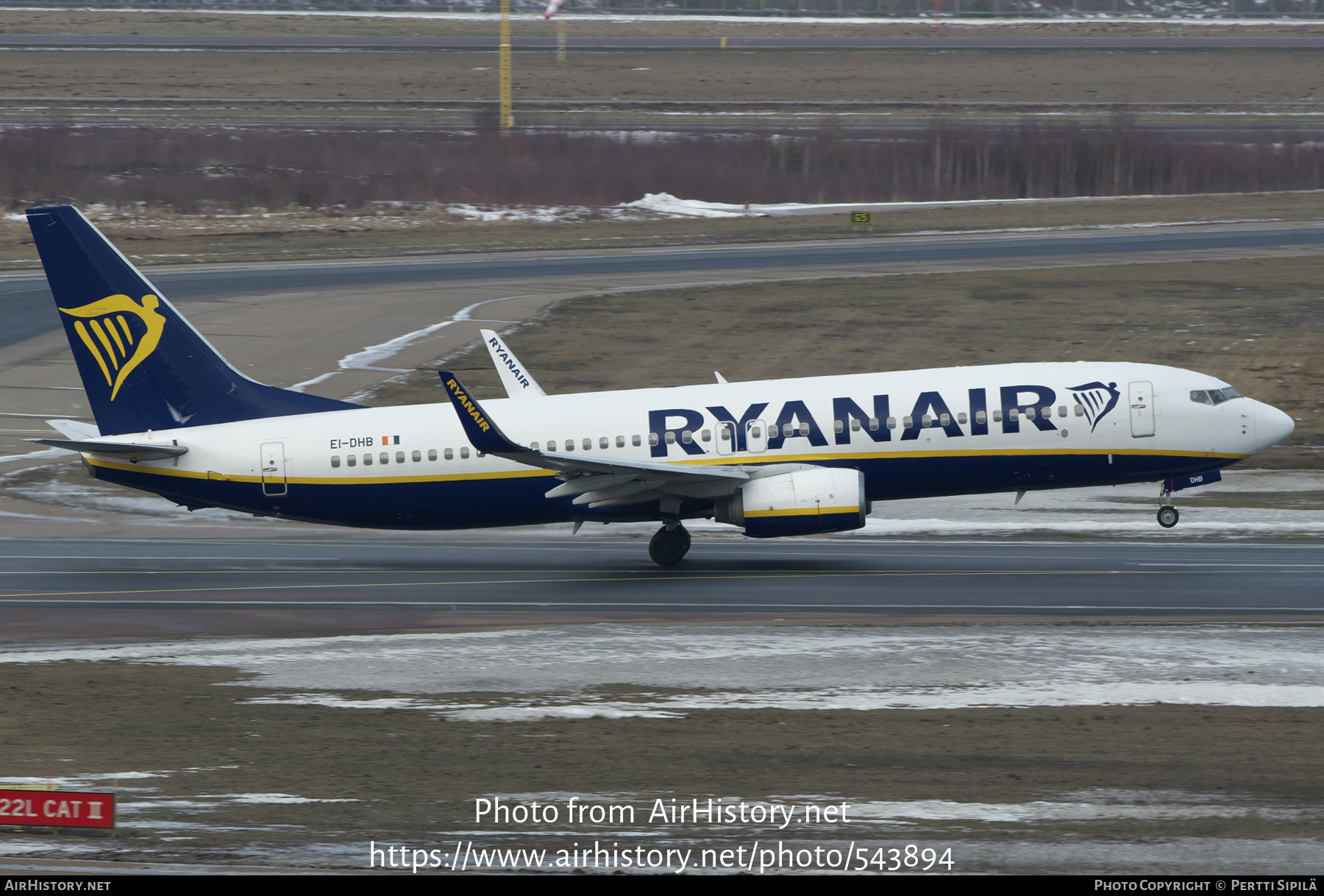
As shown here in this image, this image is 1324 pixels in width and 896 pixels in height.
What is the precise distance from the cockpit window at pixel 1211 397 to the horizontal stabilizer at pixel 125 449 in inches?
903

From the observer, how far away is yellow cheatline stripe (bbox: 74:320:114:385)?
33500mm

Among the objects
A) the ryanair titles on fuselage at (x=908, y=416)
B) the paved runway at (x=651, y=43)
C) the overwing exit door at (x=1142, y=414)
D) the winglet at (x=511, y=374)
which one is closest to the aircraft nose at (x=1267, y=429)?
the overwing exit door at (x=1142, y=414)

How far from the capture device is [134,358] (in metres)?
33.4

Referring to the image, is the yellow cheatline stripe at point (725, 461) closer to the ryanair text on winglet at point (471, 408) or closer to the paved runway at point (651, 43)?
the ryanair text on winglet at point (471, 408)

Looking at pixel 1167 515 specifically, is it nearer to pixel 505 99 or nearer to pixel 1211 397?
pixel 1211 397

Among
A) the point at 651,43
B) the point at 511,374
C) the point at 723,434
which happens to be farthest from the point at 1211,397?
the point at 651,43

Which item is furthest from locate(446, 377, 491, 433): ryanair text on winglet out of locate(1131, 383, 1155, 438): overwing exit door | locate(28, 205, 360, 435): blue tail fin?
locate(1131, 383, 1155, 438): overwing exit door

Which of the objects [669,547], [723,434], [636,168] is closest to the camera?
[723,434]

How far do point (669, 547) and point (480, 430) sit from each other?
5.64 m

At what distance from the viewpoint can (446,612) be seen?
2939 centimetres

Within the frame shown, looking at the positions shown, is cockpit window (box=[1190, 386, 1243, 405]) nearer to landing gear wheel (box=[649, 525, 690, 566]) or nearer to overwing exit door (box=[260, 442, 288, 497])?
landing gear wheel (box=[649, 525, 690, 566])

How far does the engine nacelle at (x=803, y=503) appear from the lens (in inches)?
1209

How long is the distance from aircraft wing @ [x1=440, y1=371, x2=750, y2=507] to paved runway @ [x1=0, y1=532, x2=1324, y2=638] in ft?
6.48

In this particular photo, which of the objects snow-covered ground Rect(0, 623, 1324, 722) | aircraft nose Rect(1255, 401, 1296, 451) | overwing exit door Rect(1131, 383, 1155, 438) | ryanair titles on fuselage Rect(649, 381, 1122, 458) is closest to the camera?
snow-covered ground Rect(0, 623, 1324, 722)
